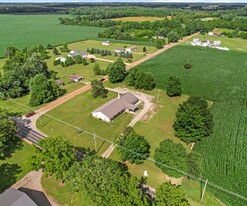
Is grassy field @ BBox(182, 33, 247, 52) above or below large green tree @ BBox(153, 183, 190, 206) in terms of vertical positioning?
below

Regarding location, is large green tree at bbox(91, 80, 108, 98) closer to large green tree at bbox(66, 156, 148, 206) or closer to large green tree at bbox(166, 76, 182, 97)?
large green tree at bbox(166, 76, 182, 97)

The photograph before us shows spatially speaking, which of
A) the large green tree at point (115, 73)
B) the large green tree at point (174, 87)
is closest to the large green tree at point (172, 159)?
the large green tree at point (174, 87)

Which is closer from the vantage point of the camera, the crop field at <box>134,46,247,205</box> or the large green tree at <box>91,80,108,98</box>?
the crop field at <box>134,46,247,205</box>

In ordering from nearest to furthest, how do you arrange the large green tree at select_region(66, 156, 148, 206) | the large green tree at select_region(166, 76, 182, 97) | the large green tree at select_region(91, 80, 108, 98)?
the large green tree at select_region(66, 156, 148, 206)
the large green tree at select_region(166, 76, 182, 97)
the large green tree at select_region(91, 80, 108, 98)

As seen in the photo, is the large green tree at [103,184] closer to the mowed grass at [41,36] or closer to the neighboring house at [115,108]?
the neighboring house at [115,108]

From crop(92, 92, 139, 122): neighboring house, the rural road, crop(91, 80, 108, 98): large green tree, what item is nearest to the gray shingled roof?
crop(92, 92, 139, 122): neighboring house

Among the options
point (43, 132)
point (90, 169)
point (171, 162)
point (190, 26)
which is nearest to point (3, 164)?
point (43, 132)

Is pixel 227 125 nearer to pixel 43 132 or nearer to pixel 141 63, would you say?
pixel 43 132
